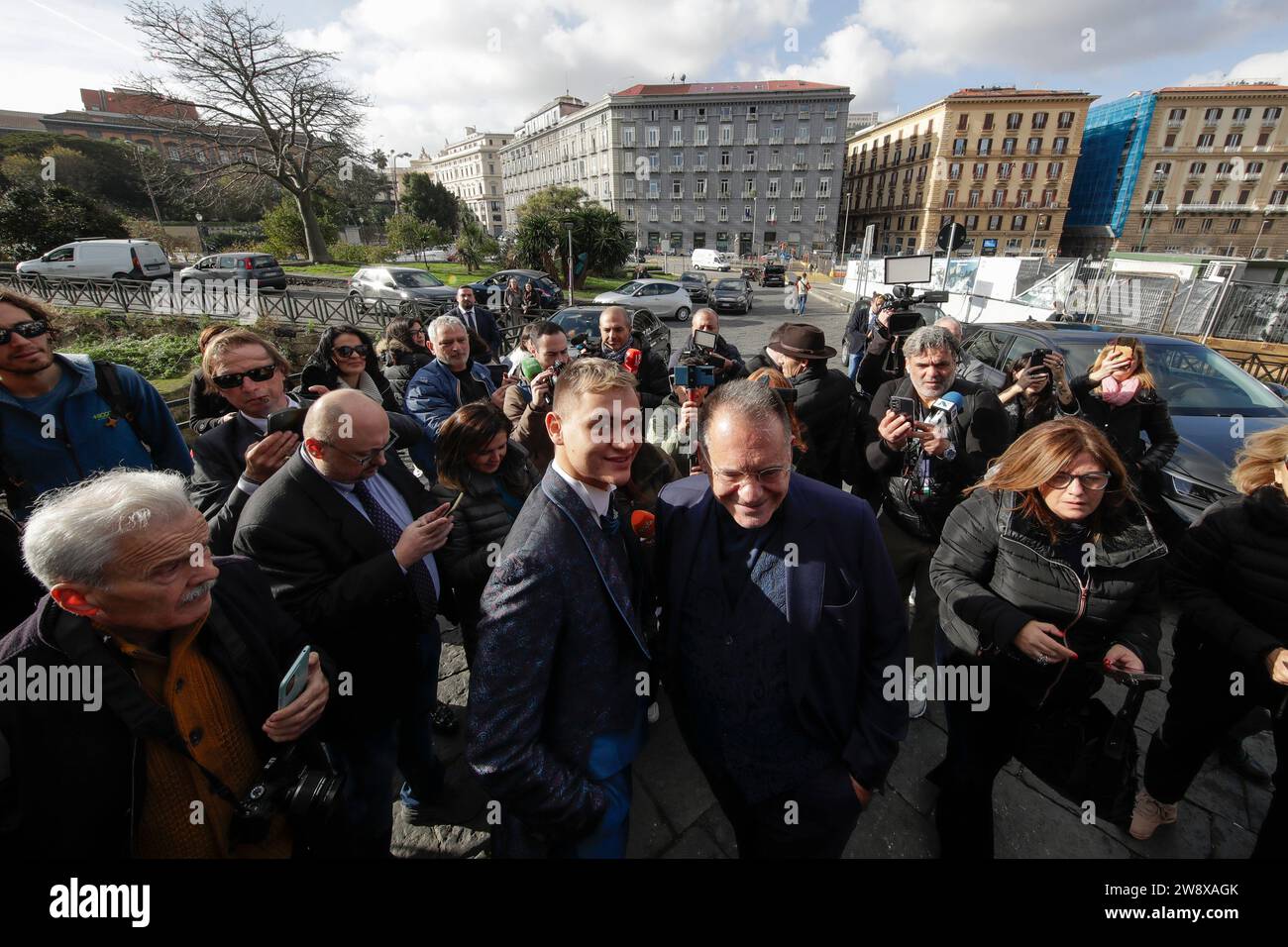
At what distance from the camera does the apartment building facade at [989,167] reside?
48281 millimetres

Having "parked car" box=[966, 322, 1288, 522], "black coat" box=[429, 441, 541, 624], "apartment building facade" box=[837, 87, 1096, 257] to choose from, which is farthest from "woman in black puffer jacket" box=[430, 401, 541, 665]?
"apartment building facade" box=[837, 87, 1096, 257]

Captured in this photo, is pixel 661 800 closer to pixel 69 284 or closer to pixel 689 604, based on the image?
pixel 689 604

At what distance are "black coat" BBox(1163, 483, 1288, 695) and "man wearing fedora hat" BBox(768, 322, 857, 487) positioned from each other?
1720 mm

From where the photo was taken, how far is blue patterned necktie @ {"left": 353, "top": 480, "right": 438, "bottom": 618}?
2.16m

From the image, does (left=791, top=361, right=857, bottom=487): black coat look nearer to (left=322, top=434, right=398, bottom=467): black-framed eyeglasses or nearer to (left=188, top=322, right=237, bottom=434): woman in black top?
(left=322, top=434, right=398, bottom=467): black-framed eyeglasses

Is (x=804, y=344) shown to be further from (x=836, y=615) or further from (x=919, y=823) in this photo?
(x=919, y=823)

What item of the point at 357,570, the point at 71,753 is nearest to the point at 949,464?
the point at 357,570

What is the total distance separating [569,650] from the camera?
4.92ft

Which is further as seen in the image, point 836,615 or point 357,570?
point 357,570

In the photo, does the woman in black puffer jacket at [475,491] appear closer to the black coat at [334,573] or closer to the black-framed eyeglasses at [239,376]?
the black coat at [334,573]

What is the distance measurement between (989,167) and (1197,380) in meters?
60.5

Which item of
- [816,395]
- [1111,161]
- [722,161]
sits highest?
[722,161]

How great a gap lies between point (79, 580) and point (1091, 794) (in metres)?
3.36

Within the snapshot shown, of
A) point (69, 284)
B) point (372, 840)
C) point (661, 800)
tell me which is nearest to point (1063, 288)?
point (661, 800)
